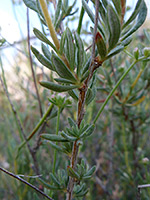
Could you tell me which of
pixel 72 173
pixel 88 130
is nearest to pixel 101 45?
pixel 88 130

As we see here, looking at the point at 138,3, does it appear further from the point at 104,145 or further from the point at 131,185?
the point at 104,145

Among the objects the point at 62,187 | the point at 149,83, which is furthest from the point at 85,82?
the point at 149,83

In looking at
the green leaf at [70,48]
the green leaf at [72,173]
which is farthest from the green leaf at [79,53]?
the green leaf at [72,173]

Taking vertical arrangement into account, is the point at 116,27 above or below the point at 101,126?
above

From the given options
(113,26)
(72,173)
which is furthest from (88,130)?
(113,26)

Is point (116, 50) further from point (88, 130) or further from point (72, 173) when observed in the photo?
point (72, 173)

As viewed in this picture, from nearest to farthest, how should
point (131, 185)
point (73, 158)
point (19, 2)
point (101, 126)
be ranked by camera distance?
point (73, 158) → point (131, 185) → point (19, 2) → point (101, 126)

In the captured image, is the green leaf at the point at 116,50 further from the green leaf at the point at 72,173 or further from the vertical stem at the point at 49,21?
the green leaf at the point at 72,173

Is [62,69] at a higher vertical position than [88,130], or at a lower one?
higher
